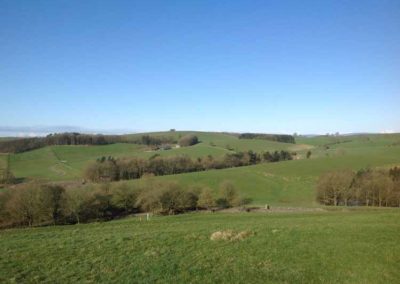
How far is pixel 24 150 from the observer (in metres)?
143

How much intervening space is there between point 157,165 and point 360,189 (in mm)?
63778

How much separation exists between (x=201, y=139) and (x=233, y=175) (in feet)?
322

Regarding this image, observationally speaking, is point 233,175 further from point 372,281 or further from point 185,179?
point 372,281

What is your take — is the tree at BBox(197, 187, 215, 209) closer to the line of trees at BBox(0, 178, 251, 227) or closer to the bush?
the line of trees at BBox(0, 178, 251, 227)

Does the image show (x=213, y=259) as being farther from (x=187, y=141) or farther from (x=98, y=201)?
(x=187, y=141)

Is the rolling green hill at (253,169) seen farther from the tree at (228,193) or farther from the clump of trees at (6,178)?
the clump of trees at (6,178)

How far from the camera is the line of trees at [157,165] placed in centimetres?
10156

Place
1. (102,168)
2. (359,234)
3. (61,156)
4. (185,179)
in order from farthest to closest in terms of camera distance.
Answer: (61,156) → (102,168) → (185,179) → (359,234)

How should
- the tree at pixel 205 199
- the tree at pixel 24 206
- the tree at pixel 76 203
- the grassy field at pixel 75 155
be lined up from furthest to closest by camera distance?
the grassy field at pixel 75 155 → the tree at pixel 205 199 → the tree at pixel 76 203 → the tree at pixel 24 206

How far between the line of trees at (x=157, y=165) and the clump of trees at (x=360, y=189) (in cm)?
5104

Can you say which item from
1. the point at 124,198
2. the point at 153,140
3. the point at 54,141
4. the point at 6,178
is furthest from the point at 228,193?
the point at 54,141

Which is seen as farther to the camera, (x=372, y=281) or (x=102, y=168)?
(x=102, y=168)

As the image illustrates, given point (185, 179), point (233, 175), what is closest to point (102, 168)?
point (185, 179)

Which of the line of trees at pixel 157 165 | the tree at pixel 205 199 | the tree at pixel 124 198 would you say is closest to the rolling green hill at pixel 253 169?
the line of trees at pixel 157 165
